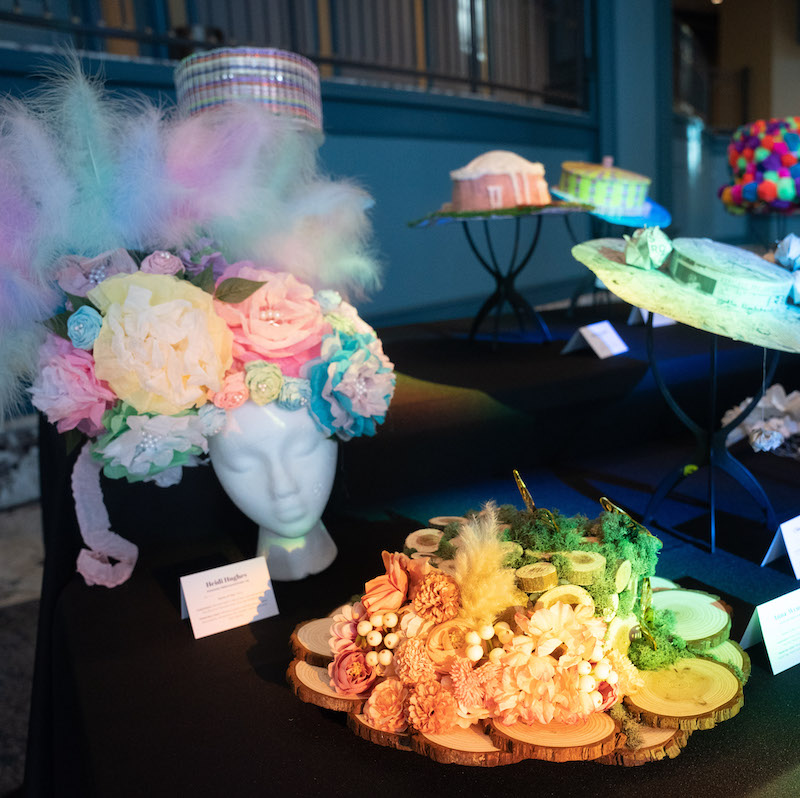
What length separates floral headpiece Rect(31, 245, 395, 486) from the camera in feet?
2.74

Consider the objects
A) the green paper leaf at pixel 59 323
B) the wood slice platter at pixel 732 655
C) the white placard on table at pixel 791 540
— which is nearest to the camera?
the wood slice platter at pixel 732 655

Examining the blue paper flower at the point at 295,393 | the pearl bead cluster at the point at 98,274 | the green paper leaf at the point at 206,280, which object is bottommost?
the blue paper flower at the point at 295,393

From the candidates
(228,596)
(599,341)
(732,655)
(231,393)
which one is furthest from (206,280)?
(599,341)

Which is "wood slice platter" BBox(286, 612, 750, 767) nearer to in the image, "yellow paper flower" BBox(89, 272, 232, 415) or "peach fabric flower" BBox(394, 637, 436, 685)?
"peach fabric flower" BBox(394, 637, 436, 685)

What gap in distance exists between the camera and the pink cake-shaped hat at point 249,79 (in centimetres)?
161

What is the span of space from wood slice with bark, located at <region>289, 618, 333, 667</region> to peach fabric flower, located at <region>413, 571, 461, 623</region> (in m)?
0.15

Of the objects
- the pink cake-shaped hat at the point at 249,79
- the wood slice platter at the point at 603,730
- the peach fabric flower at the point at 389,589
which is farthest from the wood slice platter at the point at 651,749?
the pink cake-shaped hat at the point at 249,79

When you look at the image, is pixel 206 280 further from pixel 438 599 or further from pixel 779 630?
pixel 779 630

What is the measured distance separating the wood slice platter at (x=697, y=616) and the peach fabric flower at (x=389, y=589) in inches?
11.2

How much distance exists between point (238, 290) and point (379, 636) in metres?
0.45

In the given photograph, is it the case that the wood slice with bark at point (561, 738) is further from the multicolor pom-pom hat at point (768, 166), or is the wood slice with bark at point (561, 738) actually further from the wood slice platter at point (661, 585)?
the multicolor pom-pom hat at point (768, 166)

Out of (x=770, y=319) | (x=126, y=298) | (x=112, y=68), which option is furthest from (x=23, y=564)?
(x=770, y=319)

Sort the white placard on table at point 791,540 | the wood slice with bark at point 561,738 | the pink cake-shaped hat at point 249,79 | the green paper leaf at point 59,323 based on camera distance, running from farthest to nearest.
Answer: the pink cake-shaped hat at point 249,79
the white placard on table at point 791,540
the green paper leaf at point 59,323
the wood slice with bark at point 561,738

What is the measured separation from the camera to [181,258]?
94 cm
